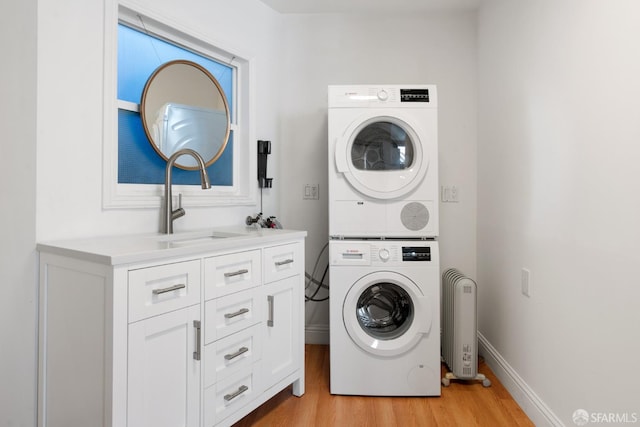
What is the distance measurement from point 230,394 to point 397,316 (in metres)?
1.04

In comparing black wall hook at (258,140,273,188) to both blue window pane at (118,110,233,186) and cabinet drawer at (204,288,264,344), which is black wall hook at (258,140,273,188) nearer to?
blue window pane at (118,110,233,186)

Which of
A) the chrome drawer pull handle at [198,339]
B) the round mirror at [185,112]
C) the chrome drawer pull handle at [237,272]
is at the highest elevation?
the round mirror at [185,112]

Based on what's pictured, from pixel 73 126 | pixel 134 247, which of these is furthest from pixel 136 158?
pixel 134 247

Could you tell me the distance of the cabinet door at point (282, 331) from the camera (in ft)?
5.58

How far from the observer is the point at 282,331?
5.87 ft

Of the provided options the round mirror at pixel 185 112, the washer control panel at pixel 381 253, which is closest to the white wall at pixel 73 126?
the round mirror at pixel 185 112

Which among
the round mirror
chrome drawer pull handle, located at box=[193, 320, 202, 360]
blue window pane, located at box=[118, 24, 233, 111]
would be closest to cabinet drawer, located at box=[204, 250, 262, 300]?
chrome drawer pull handle, located at box=[193, 320, 202, 360]

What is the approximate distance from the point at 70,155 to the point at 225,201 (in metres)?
0.86

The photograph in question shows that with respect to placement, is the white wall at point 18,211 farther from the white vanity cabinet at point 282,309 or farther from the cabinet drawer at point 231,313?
the white vanity cabinet at point 282,309

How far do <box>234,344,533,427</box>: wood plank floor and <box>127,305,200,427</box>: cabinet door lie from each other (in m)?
0.50

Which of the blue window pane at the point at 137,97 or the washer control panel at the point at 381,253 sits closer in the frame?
the blue window pane at the point at 137,97

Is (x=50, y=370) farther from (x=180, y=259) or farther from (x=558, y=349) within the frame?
(x=558, y=349)

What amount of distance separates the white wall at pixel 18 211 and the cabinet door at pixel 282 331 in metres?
0.89

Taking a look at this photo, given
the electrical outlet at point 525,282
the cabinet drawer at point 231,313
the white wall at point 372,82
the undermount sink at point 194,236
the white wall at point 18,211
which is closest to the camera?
the white wall at point 18,211
